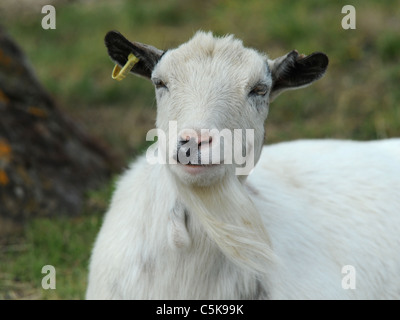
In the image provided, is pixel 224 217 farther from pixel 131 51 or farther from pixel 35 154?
pixel 35 154

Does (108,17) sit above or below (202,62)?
above

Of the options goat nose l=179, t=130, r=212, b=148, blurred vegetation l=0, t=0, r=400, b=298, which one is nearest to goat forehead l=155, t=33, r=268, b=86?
goat nose l=179, t=130, r=212, b=148

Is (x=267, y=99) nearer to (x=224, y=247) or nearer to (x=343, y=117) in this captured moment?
(x=224, y=247)

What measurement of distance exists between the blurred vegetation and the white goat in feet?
9.25

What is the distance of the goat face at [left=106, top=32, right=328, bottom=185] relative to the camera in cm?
384

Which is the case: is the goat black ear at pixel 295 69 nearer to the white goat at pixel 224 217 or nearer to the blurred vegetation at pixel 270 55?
the white goat at pixel 224 217

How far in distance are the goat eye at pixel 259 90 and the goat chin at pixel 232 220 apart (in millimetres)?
551

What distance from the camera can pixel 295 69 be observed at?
15.4ft

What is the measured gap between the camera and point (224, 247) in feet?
13.7

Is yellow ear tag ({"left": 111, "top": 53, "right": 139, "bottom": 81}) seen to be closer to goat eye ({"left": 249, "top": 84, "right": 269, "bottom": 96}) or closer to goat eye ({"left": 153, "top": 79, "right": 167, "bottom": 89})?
goat eye ({"left": 153, "top": 79, "right": 167, "bottom": 89})

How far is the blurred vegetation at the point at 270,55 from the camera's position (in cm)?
994

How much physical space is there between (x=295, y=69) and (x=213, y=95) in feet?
2.65

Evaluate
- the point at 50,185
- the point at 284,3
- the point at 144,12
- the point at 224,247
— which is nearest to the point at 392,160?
the point at 224,247

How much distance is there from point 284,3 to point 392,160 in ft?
23.0
